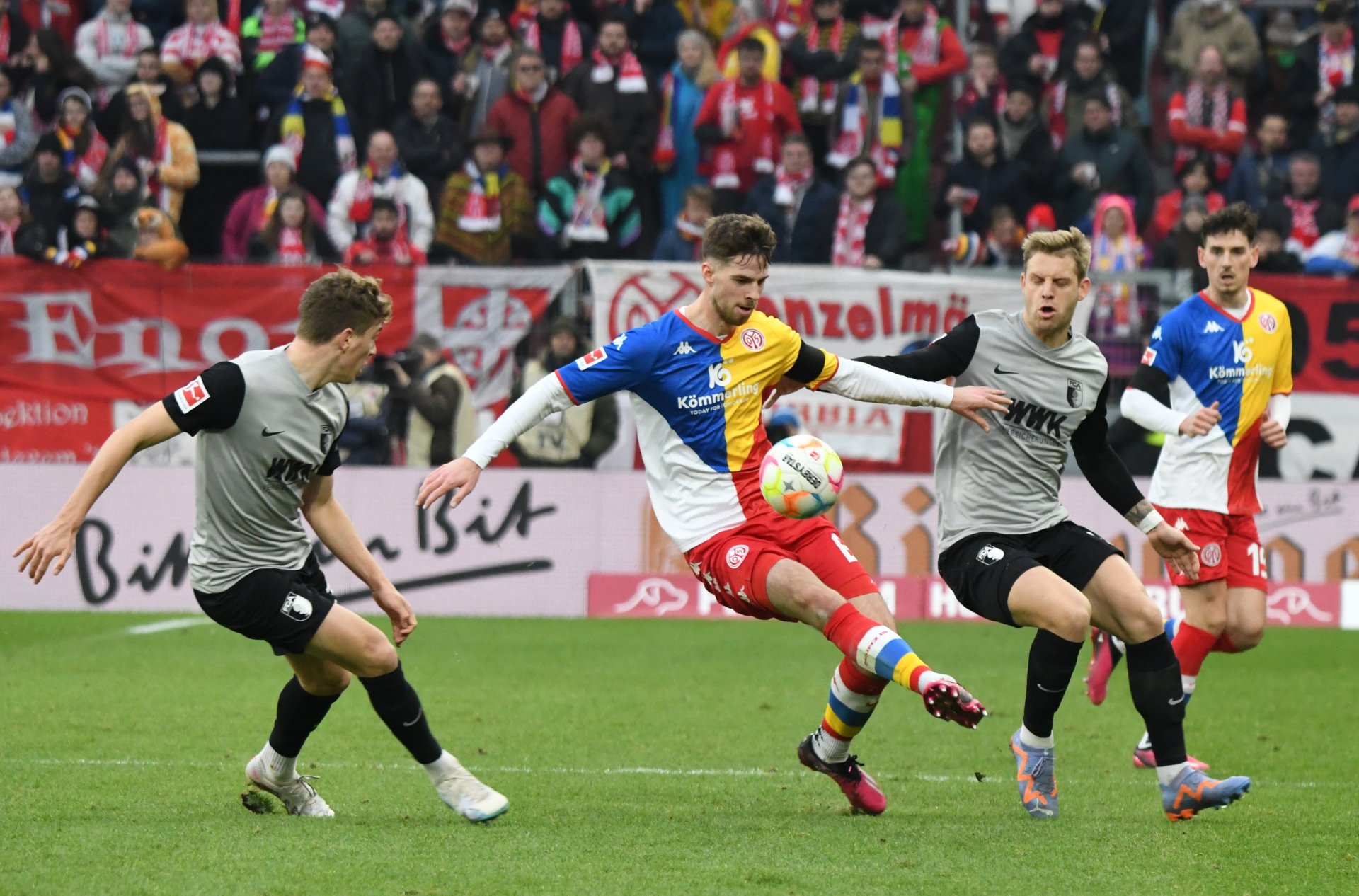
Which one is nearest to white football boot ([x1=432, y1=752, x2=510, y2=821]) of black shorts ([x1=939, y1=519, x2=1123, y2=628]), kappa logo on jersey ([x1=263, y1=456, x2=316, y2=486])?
kappa logo on jersey ([x1=263, y1=456, x2=316, y2=486])

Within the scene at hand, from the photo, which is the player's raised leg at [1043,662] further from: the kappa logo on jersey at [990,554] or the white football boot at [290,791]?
the white football boot at [290,791]

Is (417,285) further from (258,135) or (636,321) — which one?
(258,135)

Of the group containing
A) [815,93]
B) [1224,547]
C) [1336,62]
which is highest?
[1336,62]

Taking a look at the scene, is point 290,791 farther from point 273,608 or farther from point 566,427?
point 566,427

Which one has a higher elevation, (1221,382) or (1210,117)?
(1210,117)

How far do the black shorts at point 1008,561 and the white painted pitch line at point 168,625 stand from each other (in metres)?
7.13

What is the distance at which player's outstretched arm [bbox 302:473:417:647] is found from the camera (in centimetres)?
627

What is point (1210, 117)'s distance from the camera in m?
16.7

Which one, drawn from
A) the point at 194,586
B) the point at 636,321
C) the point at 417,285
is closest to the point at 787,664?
the point at 636,321

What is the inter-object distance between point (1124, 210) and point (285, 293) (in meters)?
7.21

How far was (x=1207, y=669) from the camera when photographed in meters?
11.2

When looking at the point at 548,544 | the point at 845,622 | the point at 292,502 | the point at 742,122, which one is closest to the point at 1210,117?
the point at 742,122

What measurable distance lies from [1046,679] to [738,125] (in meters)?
10.4

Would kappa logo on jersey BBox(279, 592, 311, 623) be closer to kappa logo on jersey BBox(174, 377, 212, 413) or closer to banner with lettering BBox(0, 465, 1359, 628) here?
kappa logo on jersey BBox(174, 377, 212, 413)
